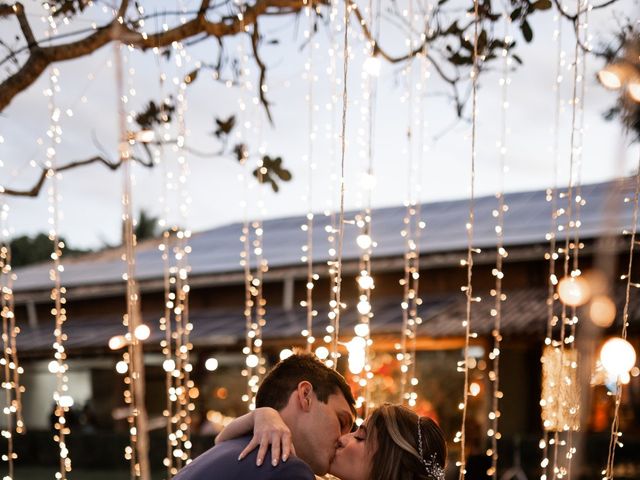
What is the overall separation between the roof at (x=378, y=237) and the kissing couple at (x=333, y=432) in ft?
19.9

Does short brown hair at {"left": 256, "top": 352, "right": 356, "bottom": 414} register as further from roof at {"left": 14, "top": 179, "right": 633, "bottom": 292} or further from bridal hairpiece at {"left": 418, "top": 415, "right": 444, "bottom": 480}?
roof at {"left": 14, "top": 179, "right": 633, "bottom": 292}

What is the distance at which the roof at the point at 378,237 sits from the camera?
955 centimetres

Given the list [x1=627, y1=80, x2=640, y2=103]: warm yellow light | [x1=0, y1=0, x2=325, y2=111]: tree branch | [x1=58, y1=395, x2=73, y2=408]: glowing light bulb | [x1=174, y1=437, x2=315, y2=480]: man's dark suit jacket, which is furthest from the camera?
[x1=58, y1=395, x2=73, y2=408]: glowing light bulb

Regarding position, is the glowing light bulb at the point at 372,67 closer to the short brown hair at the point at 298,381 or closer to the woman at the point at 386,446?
the short brown hair at the point at 298,381

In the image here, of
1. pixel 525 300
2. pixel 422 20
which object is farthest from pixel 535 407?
pixel 422 20

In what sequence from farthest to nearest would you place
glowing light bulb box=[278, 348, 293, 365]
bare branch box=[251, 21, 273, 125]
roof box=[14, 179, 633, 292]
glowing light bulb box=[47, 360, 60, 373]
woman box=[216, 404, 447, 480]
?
roof box=[14, 179, 633, 292], glowing light bulb box=[47, 360, 60, 373], bare branch box=[251, 21, 273, 125], glowing light bulb box=[278, 348, 293, 365], woman box=[216, 404, 447, 480]

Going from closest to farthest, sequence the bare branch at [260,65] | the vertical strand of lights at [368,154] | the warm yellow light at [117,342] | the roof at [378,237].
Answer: the vertical strand of lights at [368,154] < the bare branch at [260,65] < the warm yellow light at [117,342] < the roof at [378,237]

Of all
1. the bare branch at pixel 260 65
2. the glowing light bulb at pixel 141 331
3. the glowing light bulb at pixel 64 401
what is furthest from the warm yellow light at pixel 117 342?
the bare branch at pixel 260 65

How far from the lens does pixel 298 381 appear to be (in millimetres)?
2182

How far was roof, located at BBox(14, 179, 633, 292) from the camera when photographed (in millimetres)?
9547

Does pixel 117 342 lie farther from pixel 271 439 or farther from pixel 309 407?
pixel 271 439

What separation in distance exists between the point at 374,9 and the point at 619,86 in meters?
1.08

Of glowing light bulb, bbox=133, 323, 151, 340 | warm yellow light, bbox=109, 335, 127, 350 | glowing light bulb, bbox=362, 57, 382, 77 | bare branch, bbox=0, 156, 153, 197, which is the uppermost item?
glowing light bulb, bbox=362, 57, 382, 77

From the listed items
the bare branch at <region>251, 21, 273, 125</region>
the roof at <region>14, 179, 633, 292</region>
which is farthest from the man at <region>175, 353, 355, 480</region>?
the roof at <region>14, 179, 633, 292</region>
